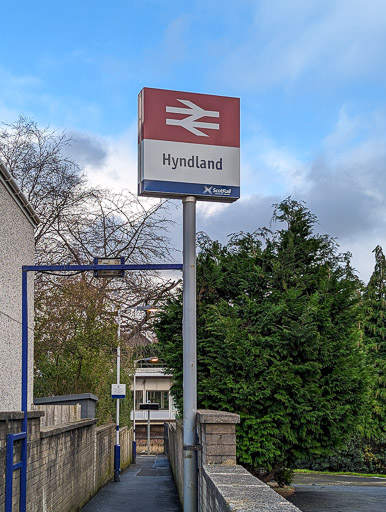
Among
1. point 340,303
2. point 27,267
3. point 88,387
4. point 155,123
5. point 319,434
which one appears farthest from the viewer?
point 88,387

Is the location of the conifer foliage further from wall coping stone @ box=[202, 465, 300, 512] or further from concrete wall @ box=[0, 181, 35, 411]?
wall coping stone @ box=[202, 465, 300, 512]

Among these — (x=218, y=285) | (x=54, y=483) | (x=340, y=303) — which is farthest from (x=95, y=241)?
(x=54, y=483)

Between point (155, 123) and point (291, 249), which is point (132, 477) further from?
point (155, 123)

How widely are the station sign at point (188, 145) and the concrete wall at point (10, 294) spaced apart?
1796mm

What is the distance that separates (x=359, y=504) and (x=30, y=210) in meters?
9.41

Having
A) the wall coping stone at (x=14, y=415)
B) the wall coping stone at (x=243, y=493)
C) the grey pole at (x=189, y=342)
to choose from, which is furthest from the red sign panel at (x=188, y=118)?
the wall coping stone at (x=243, y=493)

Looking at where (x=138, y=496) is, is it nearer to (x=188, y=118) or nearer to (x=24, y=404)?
(x=24, y=404)

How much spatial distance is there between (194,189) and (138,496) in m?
11.5

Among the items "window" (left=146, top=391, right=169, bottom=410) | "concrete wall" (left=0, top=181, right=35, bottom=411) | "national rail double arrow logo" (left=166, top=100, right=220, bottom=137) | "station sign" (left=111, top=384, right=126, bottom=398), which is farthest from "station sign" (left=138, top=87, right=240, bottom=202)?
"window" (left=146, top=391, right=169, bottom=410)

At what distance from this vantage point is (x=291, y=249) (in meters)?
14.8

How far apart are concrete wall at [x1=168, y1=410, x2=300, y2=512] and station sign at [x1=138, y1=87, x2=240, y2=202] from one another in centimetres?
280

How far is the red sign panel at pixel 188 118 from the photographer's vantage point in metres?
8.56

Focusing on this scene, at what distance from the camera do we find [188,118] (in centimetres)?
869

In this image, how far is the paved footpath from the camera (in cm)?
1491
